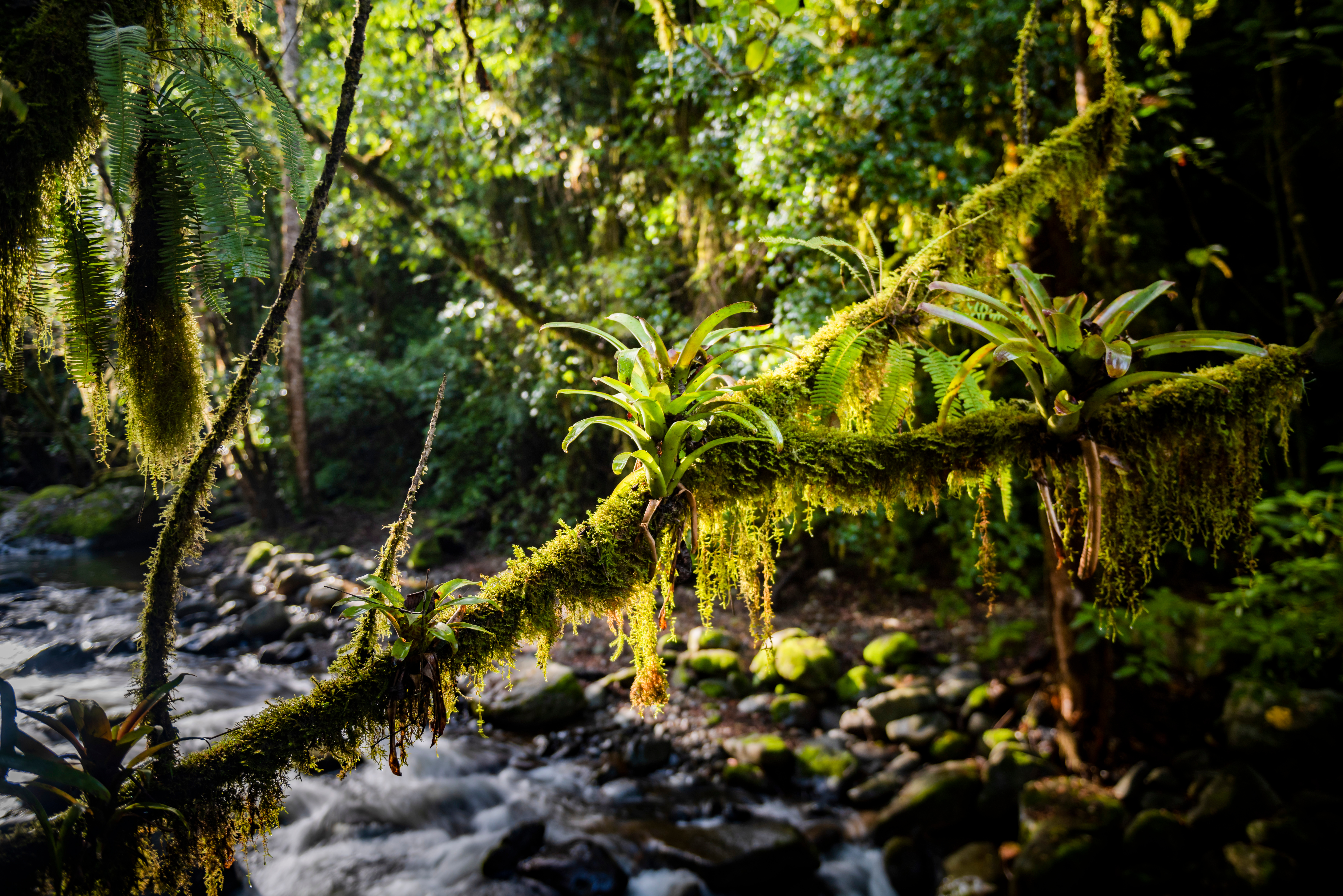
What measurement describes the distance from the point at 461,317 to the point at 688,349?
5.11m

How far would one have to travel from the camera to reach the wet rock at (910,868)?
3746mm

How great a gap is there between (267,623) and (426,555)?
7.54 ft

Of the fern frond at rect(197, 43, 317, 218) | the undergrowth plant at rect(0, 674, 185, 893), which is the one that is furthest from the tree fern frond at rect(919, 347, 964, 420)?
the undergrowth plant at rect(0, 674, 185, 893)

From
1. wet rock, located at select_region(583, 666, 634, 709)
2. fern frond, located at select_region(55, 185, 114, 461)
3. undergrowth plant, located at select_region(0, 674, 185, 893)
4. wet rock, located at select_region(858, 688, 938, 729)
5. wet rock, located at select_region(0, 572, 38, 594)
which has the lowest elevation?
wet rock, located at select_region(858, 688, 938, 729)

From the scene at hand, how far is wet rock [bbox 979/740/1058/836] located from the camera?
4.00 metres

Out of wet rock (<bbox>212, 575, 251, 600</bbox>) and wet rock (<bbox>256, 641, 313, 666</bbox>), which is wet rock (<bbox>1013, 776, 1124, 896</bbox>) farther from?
wet rock (<bbox>212, 575, 251, 600</bbox>)

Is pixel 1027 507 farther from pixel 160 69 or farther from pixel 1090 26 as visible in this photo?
pixel 160 69

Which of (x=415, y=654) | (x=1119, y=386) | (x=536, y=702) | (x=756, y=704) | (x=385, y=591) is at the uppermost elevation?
(x=1119, y=386)

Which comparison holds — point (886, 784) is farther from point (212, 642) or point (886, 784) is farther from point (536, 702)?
point (212, 642)

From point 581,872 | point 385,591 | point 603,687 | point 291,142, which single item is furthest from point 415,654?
point 603,687

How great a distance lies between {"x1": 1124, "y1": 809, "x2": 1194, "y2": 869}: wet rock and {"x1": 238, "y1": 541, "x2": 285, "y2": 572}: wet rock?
1014 centimetres

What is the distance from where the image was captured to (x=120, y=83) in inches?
59.2

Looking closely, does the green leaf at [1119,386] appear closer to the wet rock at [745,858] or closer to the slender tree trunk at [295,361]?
the wet rock at [745,858]

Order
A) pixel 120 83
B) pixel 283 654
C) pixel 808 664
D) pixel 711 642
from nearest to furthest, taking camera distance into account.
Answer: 1. pixel 120 83
2. pixel 808 664
3. pixel 711 642
4. pixel 283 654
